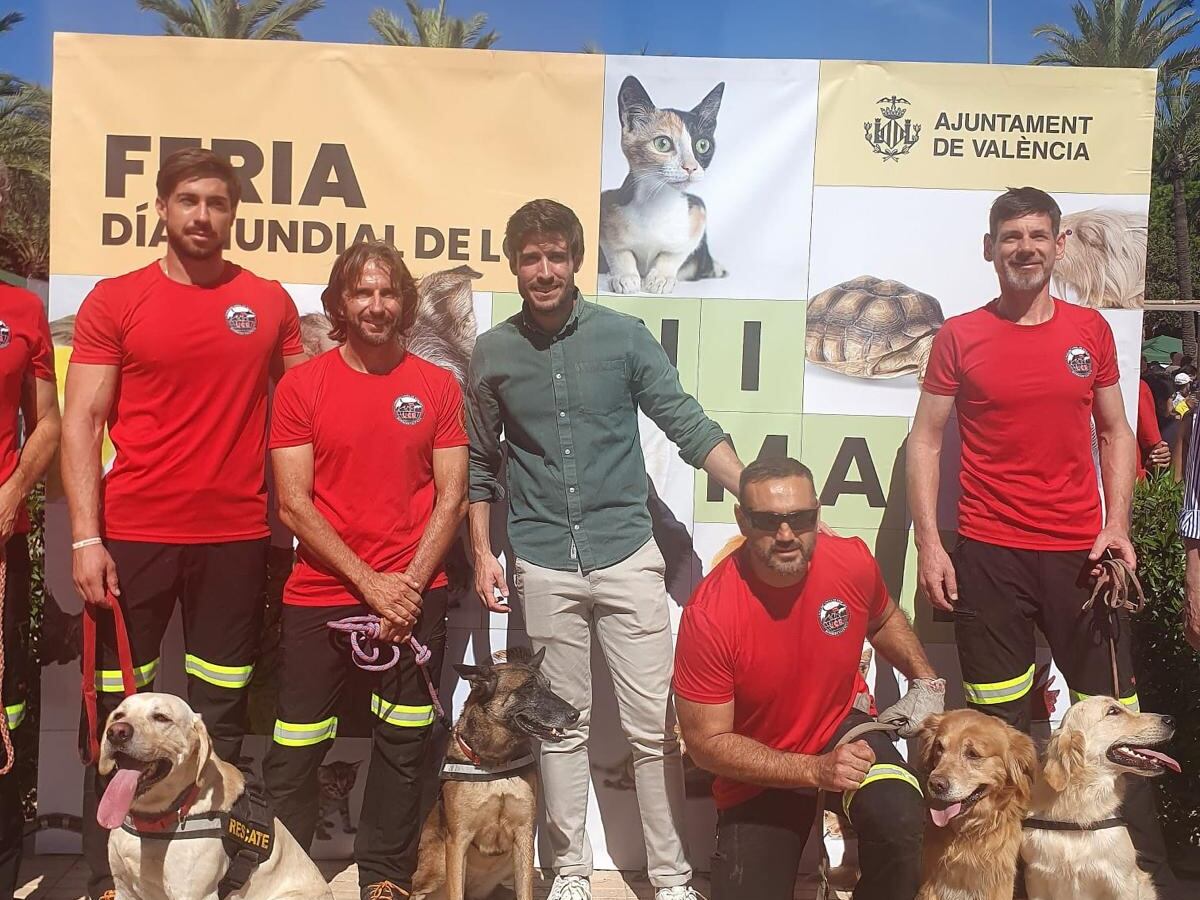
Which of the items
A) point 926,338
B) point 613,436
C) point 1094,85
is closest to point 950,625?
point 926,338

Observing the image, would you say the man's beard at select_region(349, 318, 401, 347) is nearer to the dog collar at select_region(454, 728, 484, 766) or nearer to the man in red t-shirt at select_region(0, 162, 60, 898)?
the man in red t-shirt at select_region(0, 162, 60, 898)

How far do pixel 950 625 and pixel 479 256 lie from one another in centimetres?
251

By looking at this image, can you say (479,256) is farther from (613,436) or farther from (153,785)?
(153,785)

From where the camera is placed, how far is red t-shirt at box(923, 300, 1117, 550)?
376cm

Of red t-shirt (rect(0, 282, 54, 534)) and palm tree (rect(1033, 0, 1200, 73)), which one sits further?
palm tree (rect(1033, 0, 1200, 73))

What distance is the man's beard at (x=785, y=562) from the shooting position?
130 inches

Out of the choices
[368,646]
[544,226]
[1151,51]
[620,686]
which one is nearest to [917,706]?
[620,686]

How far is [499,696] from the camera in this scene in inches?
142

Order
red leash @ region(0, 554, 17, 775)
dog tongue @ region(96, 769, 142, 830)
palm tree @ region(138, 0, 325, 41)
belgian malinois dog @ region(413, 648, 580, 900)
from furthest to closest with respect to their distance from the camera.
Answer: palm tree @ region(138, 0, 325, 41), belgian malinois dog @ region(413, 648, 580, 900), red leash @ region(0, 554, 17, 775), dog tongue @ region(96, 769, 142, 830)

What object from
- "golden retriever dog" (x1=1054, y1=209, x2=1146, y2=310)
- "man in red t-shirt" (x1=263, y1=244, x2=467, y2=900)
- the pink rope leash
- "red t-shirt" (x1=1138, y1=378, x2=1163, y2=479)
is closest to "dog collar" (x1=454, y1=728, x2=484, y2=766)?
"man in red t-shirt" (x1=263, y1=244, x2=467, y2=900)

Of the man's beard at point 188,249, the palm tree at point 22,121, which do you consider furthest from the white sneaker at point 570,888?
the palm tree at point 22,121

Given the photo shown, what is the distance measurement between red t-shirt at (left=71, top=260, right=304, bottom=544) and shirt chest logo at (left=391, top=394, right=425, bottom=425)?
536mm

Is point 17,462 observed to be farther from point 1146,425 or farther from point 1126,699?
point 1146,425

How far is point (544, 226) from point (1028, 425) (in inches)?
74.7
